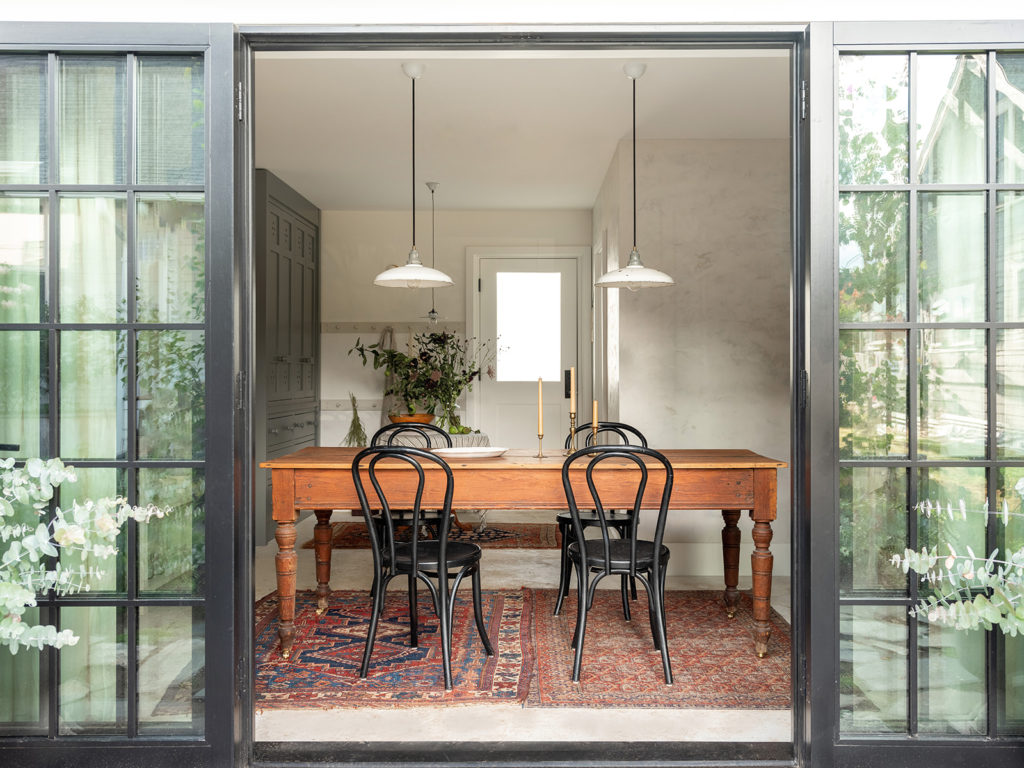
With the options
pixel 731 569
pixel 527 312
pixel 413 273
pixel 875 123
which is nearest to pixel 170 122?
pixel 413 273

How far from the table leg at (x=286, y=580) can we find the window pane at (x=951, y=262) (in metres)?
2.42

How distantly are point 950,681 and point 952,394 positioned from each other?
0.78 metres

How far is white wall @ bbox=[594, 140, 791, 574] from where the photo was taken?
464cm

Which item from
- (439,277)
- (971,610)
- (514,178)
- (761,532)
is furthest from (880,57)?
(514,178)

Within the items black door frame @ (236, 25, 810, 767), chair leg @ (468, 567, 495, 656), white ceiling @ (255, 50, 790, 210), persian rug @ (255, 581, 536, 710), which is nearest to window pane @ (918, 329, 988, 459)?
black door frame @ (236, 25, 810, 767)

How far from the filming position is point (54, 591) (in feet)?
6.96

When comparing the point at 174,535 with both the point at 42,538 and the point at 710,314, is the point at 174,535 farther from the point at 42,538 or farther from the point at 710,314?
the point at 710,314

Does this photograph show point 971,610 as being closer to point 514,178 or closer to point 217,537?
point 217,537

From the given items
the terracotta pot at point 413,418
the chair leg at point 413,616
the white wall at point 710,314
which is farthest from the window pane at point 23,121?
the terracotta pot at point 413,418

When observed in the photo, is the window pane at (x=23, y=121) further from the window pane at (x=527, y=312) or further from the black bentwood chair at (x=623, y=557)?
the window pane at (x=527, y=312)

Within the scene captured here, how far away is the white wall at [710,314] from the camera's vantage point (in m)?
4.64

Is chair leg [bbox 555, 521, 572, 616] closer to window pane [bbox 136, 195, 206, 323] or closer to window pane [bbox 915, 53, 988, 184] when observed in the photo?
window pane [bbox 136, 195, 206, 323]

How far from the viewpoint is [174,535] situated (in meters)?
2.14

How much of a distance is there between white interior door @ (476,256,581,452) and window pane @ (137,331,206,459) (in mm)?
4903
